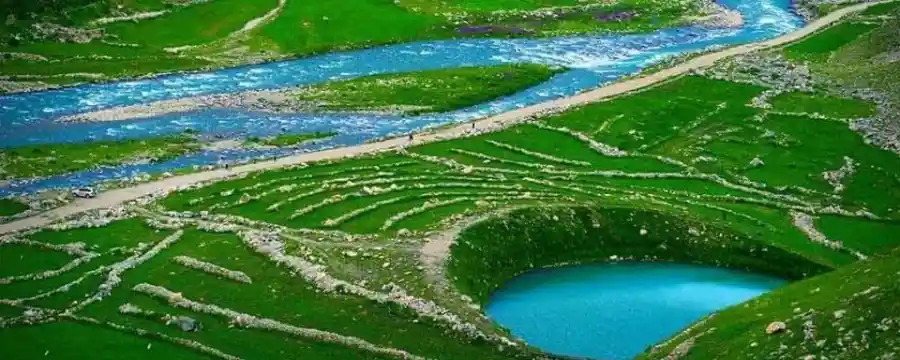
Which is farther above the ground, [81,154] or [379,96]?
[81,154]

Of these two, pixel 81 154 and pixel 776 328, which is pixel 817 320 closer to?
pixel 776 328

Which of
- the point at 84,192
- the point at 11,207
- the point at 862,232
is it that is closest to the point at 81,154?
the point at 84,192

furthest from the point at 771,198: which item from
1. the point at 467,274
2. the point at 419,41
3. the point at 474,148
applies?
the point at 419,41

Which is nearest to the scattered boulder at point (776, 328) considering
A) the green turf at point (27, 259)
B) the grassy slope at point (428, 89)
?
the green turf at point (27, 259)

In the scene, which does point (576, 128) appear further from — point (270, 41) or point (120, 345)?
point (120, 345)

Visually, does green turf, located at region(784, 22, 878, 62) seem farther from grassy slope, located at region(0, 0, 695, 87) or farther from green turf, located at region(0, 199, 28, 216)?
green turf, located at region(0, 199, 28, 216)

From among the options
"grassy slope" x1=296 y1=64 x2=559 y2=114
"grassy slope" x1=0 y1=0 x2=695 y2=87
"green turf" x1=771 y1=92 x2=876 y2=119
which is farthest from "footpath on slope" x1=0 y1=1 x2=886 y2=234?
"grassy slope" x1=0 y1=0 x2=695 y2=87
